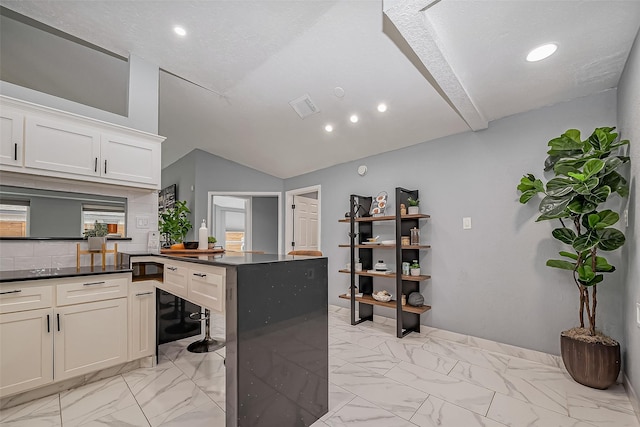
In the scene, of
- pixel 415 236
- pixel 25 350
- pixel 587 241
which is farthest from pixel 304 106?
pixel 25 350

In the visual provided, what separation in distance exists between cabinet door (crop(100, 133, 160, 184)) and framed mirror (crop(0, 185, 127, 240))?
338 millimetres

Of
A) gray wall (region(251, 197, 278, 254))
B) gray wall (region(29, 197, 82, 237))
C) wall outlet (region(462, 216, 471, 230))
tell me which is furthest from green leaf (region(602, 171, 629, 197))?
gray wall (region(251, 197, 278, 254))

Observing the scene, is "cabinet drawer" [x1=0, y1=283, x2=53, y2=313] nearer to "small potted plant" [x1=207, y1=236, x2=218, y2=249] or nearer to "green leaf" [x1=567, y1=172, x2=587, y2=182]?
"small potted plant" [x1=207, y1=236, x2=218, y2=249]

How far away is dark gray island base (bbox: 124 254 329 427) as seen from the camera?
140cm

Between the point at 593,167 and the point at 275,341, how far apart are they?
244 centimetres

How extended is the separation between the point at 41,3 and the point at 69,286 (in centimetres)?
228

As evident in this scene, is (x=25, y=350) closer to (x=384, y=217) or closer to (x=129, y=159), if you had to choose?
(x=129, y=159)

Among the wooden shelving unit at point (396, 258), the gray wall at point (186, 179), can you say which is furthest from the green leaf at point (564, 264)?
the gray wall at point (186, 179)

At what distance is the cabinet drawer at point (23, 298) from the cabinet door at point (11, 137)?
3.22 feet

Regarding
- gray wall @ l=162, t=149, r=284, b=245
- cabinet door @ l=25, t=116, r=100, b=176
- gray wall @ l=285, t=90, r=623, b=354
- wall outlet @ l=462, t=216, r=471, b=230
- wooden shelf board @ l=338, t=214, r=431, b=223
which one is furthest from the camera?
gray wall @ l=162, t=149, r=284, b=245

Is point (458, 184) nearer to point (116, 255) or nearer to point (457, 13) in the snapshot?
point (457, 13)

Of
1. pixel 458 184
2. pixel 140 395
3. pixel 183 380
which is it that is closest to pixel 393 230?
pixel 458 184

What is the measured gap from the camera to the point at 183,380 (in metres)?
2.27

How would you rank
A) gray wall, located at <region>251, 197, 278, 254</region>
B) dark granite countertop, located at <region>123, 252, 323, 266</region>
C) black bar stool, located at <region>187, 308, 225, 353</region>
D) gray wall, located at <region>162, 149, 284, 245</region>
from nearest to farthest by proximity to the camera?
dark granite countertop, located at <region>123, 252, 323, 266</region> < black bar stool, located at <region>187, 308, 225, 353</region> < gray wall, located at <region>162, 149, 284, 245</region> < gray wall, located at <region>251, 197, 278, 254</region>
